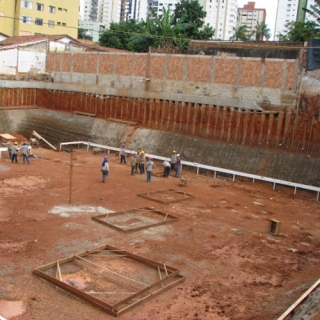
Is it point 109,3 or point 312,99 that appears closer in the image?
point 312,99

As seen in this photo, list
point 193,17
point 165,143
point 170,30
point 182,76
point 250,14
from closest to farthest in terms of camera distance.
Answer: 1. point 165,143
2. point 182,76
3. point 170,30
4. point 193,17
5. point 250,14

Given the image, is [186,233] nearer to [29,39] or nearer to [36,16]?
[29,39]

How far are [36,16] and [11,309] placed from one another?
177 feet

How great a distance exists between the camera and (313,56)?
76.6ft

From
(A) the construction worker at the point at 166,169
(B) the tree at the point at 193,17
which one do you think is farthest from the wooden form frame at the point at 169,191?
(B) the tree at the point at 193,17

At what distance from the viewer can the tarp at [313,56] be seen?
76.1ft

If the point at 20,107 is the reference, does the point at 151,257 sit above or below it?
below

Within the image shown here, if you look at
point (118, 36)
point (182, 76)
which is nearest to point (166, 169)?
point (182, 76)

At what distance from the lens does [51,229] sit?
529 inches

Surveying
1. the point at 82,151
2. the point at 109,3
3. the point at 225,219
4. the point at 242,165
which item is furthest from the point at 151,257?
the point at 109,3

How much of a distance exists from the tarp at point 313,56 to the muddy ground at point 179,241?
7.06 m

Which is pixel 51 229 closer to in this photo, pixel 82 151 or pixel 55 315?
pixel 55 315

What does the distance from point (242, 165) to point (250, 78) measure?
19.1 feet

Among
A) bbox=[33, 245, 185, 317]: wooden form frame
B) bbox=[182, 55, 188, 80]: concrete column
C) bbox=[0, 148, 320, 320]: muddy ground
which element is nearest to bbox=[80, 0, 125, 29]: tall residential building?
bbox=[182, 55, 188, 80]: concrete column
